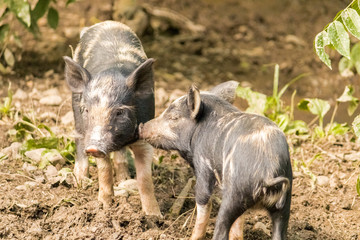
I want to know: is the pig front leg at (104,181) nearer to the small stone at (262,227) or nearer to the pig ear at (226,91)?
the pig ear at (226,91)

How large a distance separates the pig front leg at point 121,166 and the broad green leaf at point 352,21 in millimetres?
2812

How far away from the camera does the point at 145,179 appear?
586 centimetres

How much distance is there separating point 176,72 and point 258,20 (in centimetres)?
347

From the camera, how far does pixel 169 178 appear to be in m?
6.63

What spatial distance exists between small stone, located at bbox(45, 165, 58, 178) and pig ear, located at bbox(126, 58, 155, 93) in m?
1.28

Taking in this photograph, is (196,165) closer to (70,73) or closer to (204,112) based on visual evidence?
(204,112)

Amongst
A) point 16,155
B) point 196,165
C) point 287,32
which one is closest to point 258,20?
point 287,32

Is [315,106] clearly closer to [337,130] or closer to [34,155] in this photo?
[337,130]

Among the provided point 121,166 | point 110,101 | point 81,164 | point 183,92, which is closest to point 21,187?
point 81,164

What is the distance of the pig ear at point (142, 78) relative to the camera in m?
5.58

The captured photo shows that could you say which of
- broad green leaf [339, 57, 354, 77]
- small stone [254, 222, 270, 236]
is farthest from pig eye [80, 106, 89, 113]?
broad green leaf [339, 57, 354, 77]

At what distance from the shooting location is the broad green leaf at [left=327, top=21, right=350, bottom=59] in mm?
4629

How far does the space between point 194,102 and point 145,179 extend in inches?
45.1

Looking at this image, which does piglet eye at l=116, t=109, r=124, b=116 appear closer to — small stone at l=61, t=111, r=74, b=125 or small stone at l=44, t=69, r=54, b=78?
small stone at l=61, t=111, r=74, b=125
